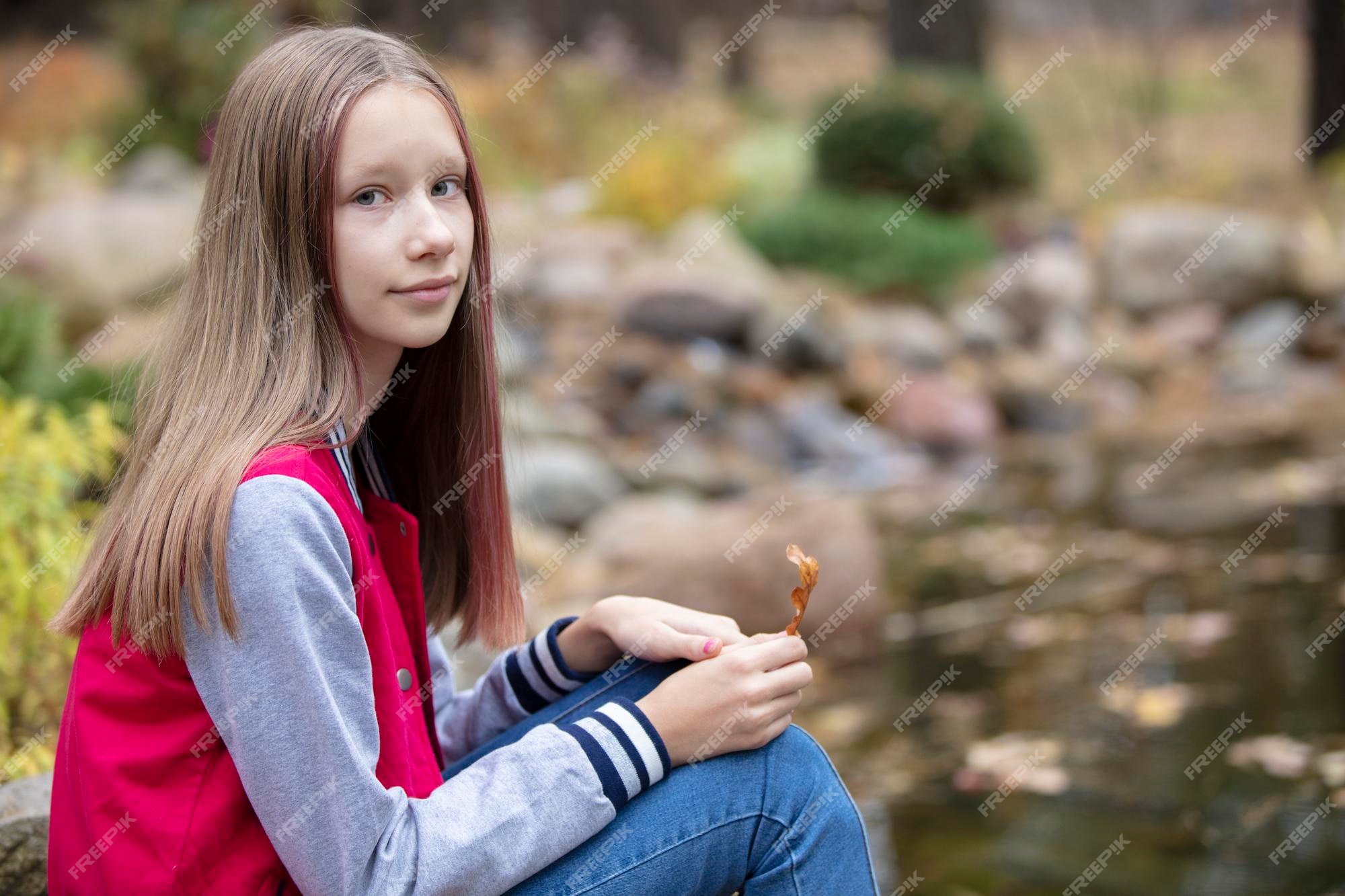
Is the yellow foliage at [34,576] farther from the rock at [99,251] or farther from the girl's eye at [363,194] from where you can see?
the rock at [99,251]

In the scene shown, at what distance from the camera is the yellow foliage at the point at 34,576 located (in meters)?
2.42

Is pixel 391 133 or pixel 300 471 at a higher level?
pixel 391 133

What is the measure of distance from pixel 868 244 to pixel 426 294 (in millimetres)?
7469

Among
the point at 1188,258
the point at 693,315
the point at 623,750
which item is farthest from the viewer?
the point at 1188,258

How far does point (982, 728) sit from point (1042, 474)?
3.33 meters

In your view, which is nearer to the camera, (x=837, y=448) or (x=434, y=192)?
(x=434, y=192)

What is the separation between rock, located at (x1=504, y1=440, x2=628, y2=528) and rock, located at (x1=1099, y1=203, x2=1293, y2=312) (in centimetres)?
519

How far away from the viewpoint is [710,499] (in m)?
6.42

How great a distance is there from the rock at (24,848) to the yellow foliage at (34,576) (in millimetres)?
330

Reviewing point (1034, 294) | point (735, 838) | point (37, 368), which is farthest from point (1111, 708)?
point (1034, 294)

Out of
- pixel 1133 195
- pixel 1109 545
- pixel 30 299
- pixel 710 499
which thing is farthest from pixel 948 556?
pixel 1133 195

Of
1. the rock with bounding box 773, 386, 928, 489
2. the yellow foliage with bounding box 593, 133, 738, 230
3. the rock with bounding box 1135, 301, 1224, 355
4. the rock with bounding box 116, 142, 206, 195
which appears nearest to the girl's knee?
the rock with bounding box 773, 386, 928, 489

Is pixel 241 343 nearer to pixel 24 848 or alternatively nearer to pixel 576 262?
pixel 24 848

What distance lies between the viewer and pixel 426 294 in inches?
65.7
